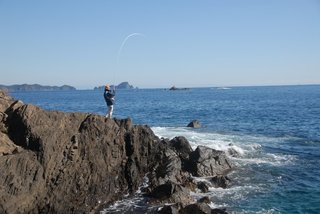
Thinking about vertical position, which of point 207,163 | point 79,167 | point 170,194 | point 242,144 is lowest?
point 242,144

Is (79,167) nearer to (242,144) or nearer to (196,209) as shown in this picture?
(196,209)

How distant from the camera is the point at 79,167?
60.3ft

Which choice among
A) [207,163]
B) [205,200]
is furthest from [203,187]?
[207,163]

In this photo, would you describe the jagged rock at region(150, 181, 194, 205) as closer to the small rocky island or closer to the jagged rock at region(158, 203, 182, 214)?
the small rocky island

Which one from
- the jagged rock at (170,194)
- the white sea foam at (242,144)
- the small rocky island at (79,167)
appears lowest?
the white sea foam at (242,144)

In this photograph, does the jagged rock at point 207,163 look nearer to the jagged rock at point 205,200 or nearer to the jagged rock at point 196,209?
the jagged rock at point 205,200

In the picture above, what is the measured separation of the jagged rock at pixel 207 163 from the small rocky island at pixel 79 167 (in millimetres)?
1845

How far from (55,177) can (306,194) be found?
44.7 feet

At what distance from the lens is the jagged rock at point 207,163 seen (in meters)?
24.8

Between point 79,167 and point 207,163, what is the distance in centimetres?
989

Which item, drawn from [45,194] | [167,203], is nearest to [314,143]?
[167,203]

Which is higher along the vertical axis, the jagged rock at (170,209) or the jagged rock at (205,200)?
the jagged rock at (170,209)

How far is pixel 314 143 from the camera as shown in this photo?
120 feet

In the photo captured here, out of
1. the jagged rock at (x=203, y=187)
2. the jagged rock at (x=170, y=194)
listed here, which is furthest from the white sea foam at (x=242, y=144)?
the jagged rock at (x=170, y=194)
